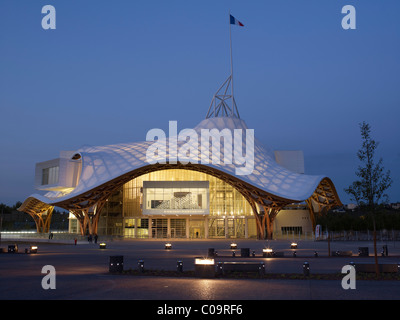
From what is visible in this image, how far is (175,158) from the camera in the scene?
63719mm

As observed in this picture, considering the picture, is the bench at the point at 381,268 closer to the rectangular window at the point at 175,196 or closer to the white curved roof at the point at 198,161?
the white curved roof at the point at 198,161

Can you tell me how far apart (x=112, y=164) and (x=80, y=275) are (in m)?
49.5

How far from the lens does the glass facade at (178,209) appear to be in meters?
75.1

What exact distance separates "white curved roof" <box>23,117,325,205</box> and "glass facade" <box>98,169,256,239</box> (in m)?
9.23

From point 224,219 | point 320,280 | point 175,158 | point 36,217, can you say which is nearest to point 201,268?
point 320,280

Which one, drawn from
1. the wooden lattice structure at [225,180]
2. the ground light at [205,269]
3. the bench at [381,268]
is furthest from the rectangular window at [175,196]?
the ground light at [205,269]

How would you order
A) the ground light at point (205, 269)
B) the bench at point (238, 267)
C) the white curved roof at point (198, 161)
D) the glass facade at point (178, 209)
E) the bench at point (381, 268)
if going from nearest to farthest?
1. the ground light at point (205, 269)
2. the bench at point (381, 268)
3. the bench at point (238, 267)
4. the white curved roof at point (198, 161)
5. the glass facade at point (178, 209)

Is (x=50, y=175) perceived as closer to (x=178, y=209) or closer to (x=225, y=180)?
(x=178, y=209)

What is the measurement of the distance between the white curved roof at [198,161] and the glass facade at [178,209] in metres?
9.23

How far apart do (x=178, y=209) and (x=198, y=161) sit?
1444 cm
